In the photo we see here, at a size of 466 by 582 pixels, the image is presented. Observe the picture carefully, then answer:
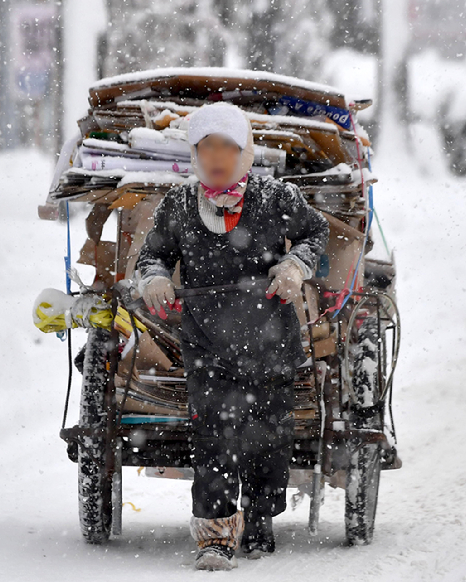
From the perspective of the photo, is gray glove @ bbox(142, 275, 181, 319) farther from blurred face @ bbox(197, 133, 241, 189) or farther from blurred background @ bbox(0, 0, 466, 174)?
blurred background @ bbox(0, 0, 466, 174)

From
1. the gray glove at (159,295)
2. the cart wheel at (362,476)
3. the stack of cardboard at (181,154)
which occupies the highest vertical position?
the stack of cardboard at (181,154)

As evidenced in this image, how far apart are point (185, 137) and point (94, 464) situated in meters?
1.36

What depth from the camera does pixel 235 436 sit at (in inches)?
116

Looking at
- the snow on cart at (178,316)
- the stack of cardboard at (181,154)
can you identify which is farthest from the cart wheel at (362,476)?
the stack of cardboard at (181,154)

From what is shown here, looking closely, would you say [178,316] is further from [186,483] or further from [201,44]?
[201,44]

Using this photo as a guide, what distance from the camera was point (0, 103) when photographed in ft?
48.1

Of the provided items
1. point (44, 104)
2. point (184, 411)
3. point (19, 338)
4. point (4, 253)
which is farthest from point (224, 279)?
point (44, 104)

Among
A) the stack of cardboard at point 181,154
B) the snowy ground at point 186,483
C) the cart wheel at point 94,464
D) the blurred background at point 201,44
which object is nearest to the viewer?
the snowy ground at point 186,483

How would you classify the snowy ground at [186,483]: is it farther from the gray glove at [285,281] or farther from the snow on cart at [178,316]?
the gray glove at [285,281]

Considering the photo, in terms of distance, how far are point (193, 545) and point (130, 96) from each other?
1.99m

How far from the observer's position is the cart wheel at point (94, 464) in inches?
123

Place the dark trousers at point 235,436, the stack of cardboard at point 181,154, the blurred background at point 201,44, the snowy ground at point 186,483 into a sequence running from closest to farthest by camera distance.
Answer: the snowy ground at point 186,483 → the dark trousers at point 235,436 → the stack of cardboard at point 181,154 → the blurred background at point 201,44

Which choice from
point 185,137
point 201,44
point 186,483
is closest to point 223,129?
point 185,137

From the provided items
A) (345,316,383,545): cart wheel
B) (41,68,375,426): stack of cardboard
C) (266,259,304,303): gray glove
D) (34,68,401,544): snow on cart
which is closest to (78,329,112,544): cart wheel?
(34,68,401,544): snow on cart
